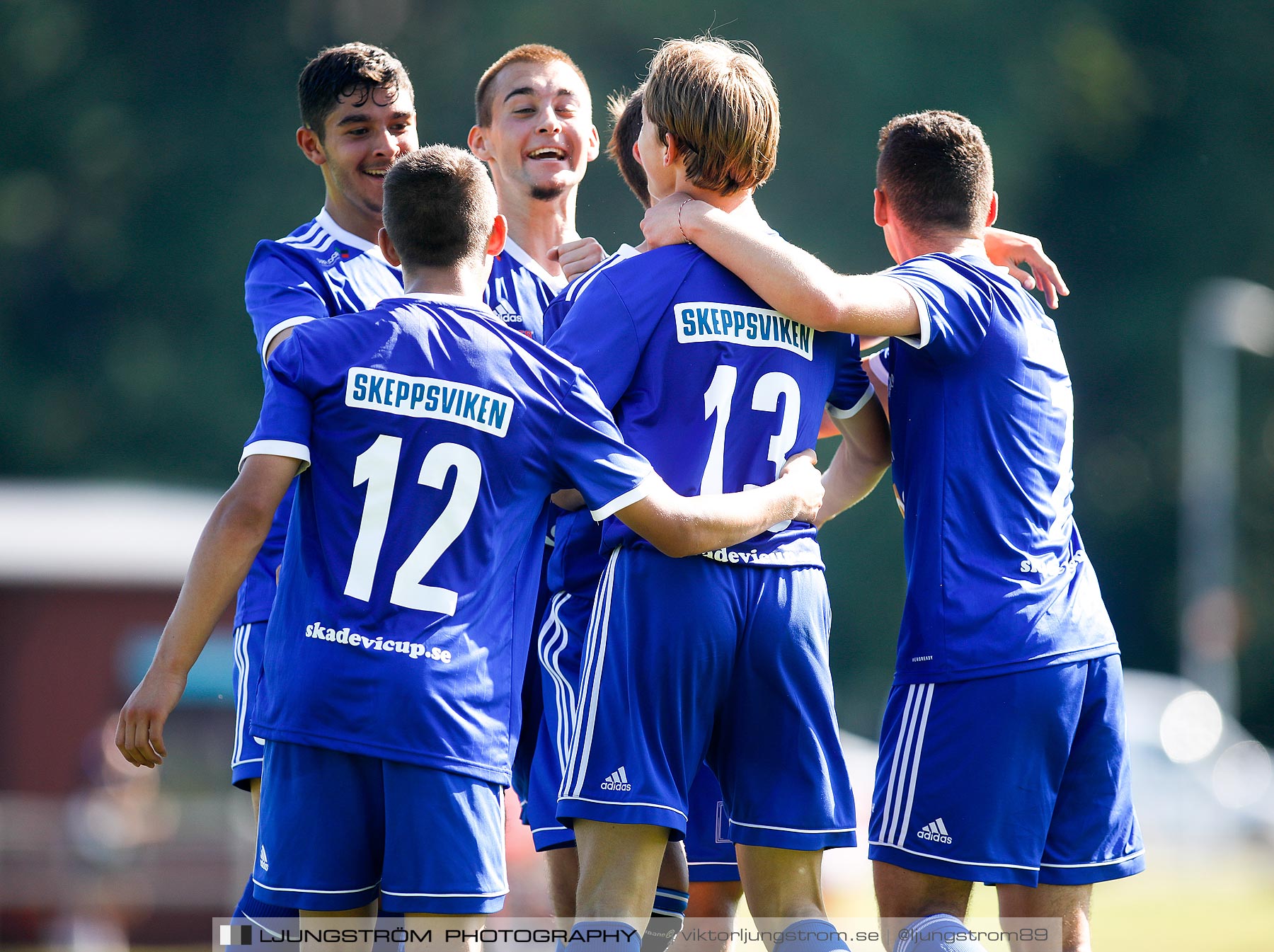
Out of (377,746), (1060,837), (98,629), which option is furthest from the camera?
(98,629)

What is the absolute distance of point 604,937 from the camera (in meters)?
3.96

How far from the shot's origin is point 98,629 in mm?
17141

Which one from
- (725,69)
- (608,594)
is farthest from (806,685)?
(725,69)

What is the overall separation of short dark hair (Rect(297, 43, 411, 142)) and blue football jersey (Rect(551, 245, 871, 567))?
1.47 metres

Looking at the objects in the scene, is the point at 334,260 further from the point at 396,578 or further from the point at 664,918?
the point at 664,918

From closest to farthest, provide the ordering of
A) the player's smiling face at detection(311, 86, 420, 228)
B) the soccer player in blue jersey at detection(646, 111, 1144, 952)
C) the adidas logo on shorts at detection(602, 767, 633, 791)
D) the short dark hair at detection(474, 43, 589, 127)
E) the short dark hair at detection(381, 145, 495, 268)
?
the adidas logo on shorts at detection(602, 767, 633, 791) → the short dark hair at detection(381, 145, 495, 268) → the soccer player in blue jersey at detection(646, 111, 1144, 952) → the player's smiling face at detection(311, 86, 420, 228) → the short dark hair at detection(474, 43, 589, 127)

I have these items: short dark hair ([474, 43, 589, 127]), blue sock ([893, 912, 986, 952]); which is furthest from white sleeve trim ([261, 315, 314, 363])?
blue sock ([893, 912, 986, 952])

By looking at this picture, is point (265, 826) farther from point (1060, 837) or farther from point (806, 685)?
point (1060, 837)

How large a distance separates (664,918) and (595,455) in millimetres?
1575

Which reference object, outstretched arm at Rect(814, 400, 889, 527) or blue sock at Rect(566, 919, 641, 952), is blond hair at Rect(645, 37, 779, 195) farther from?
blue sock at Rect(566, 919, 641, 952)

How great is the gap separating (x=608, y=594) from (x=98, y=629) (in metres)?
14.1

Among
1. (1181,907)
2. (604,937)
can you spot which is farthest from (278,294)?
(1181,907)

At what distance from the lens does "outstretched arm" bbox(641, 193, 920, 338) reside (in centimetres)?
426

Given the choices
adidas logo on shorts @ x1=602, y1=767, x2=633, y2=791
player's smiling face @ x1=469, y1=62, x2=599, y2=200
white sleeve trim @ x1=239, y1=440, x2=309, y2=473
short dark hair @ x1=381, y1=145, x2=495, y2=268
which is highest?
player's smiling face @ x1=469, y1=62, x2=599, y2=200
